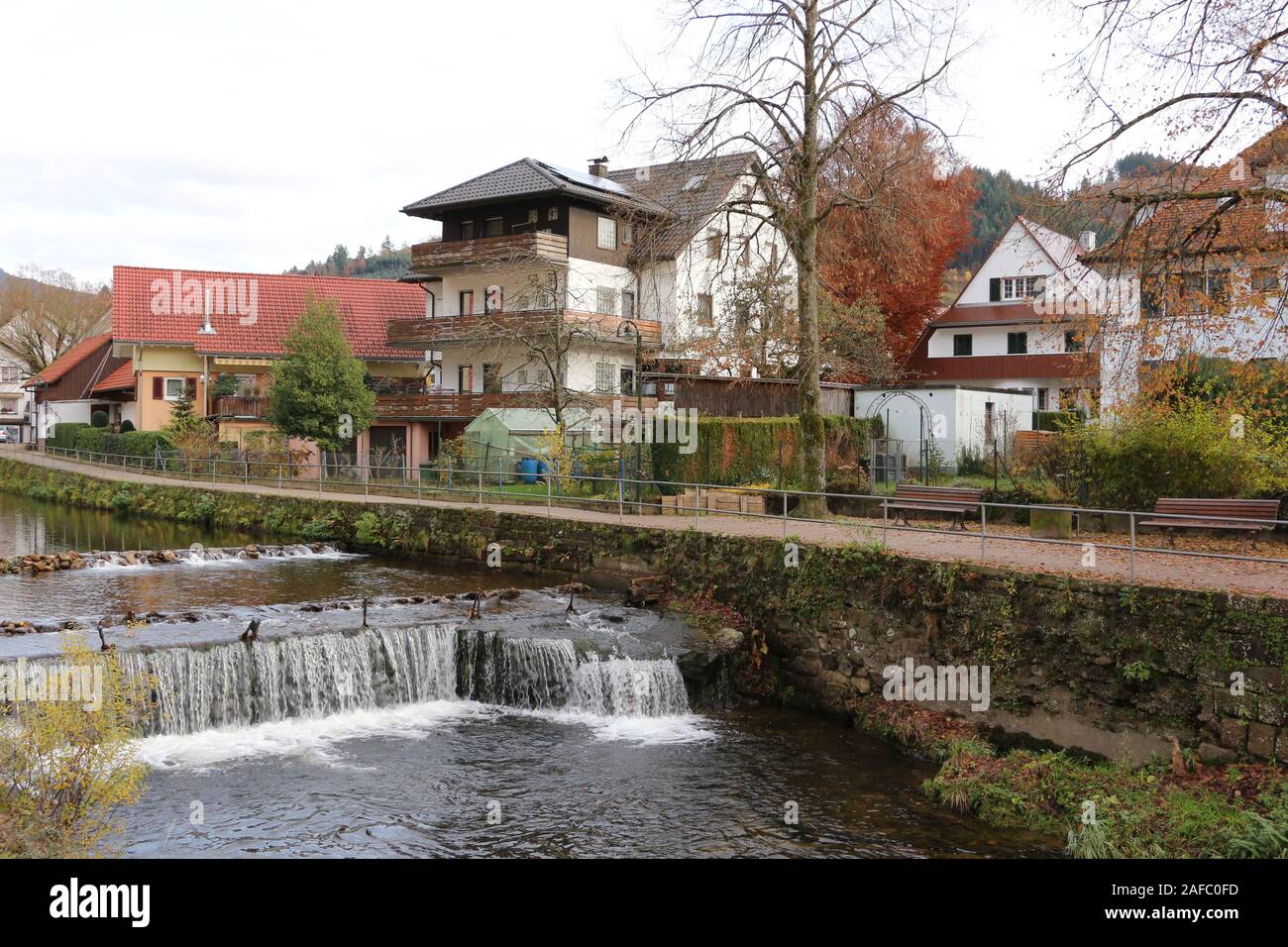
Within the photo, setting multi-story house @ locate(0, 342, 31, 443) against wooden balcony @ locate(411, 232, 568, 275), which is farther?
multi-story house @ locate(0, 342, 31, 443)

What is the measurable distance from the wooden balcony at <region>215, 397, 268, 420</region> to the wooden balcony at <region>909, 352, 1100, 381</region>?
97.7 ft

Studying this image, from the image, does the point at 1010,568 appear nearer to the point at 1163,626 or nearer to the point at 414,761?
the point at 1163,626

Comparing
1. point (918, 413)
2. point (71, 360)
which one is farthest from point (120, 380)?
point (918, 413)

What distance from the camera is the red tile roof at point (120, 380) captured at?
5210 centimetres

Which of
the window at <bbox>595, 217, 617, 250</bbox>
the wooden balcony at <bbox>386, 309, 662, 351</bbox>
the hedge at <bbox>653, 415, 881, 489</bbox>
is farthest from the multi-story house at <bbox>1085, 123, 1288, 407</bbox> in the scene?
the window at <bbox>595, 217, 617, 250</bbox>

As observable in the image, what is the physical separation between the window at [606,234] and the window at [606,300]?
1720mm

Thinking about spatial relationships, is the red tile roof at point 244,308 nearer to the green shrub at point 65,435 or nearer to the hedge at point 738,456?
the green shrub at point 65,435

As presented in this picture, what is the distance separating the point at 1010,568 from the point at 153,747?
38.3 ft

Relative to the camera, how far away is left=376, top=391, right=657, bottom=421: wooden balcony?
38.4 m

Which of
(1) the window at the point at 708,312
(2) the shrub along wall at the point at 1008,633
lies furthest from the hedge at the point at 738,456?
(2) the shrub along wall at the point at 1008,633

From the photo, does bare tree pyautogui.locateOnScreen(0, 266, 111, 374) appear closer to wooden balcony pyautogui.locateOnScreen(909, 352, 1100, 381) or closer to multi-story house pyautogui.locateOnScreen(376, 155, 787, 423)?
multi-story house pyautogui.locateOnScreen(376, 155, 787, 423)
